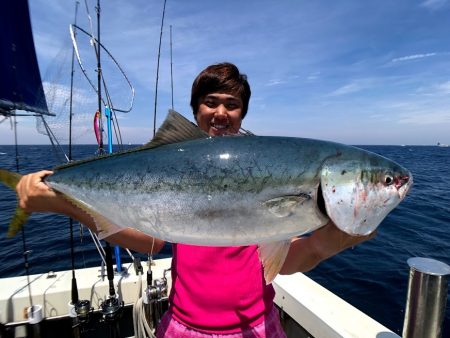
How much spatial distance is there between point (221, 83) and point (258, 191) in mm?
1304

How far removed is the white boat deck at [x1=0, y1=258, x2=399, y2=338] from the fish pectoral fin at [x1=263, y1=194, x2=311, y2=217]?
2594 millimetres

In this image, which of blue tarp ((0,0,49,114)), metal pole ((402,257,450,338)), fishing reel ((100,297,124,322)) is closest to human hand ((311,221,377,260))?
metal pole ((402,257,450,338))

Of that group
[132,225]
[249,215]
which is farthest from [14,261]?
[249,215]

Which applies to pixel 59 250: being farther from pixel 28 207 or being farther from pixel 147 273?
pixel 28 207

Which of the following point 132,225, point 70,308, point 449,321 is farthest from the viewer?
point 449,321

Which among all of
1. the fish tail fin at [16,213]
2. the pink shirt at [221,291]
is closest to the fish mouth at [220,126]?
the pink shirt at [221,291]

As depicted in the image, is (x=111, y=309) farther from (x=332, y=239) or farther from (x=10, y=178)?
(x=332, y=239)

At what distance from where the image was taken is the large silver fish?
188 centimetres

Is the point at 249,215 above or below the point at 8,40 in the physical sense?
below

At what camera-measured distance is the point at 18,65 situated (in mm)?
6516

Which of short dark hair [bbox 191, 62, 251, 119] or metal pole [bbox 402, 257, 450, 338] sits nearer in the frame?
metal pole [bbox 402, 257, 450, 338]

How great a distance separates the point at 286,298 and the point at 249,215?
10.6 ft

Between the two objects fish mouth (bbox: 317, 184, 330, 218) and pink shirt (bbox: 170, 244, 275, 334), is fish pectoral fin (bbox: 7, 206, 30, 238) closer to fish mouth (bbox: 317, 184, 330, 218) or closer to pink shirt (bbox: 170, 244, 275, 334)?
pink shirt (bbox: 170, 244, 275, 334)

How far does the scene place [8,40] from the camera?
6.46m
